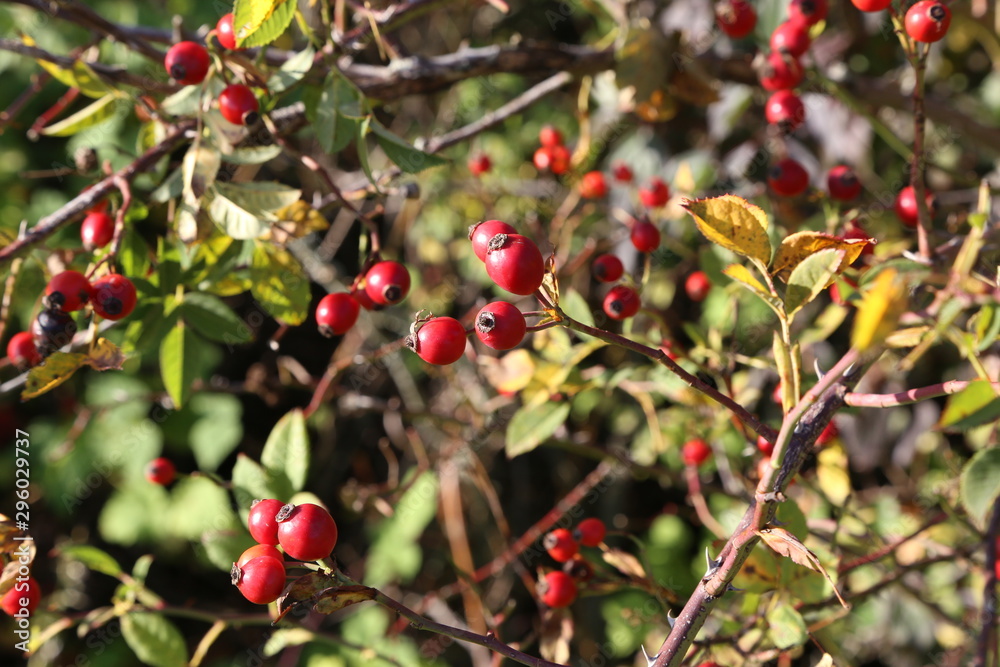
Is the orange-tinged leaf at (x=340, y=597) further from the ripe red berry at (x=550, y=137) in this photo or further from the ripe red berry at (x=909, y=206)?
the ripe red berry at (x=550, y=137)

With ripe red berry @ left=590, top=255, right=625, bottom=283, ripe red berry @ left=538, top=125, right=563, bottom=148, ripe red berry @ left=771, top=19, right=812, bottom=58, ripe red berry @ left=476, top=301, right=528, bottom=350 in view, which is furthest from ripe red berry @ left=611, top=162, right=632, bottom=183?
ripe red berry @ left=476, top=301, right=528, bottom=350

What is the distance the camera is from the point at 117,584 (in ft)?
10.7

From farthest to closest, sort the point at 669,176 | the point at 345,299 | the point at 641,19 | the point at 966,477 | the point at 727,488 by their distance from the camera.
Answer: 1. the point at 669,176
2. the point at 727,488
3. the point at 641,19
4. the point at 345,299
5. the point at 966,477

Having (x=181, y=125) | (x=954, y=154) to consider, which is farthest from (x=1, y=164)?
(x=954, y=154)

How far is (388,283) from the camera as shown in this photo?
4.34ft

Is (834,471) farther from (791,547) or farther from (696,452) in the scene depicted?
(791,547)

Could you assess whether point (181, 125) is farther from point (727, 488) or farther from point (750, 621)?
point (727, 488)

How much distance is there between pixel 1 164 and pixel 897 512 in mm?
3568

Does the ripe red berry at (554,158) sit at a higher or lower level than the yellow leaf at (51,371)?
higher

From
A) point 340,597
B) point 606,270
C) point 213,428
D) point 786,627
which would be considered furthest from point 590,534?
point 213,428

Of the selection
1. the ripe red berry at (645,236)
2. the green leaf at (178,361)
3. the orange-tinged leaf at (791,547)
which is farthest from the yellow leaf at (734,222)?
the green leaf at (178,361)

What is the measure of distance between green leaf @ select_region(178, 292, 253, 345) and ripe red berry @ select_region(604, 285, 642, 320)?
782 mm

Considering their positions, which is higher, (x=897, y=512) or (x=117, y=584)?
(x=897, y=512)

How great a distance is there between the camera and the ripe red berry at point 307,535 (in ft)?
3.16
